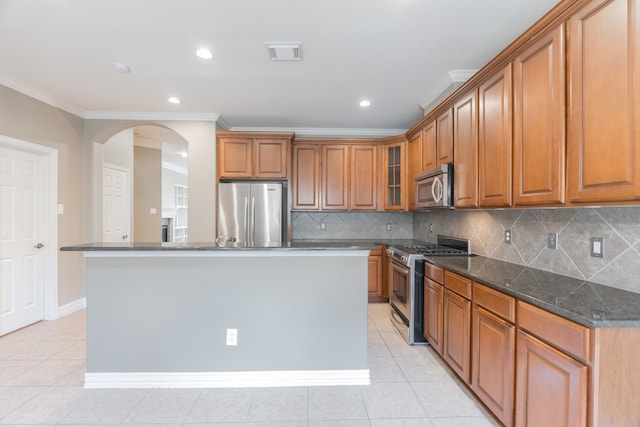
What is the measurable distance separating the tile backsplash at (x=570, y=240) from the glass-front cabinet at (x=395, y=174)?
1.35 meters

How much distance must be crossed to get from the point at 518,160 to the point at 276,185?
286 cm

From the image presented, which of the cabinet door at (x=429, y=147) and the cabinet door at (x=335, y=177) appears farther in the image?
the cabinet door at (x=335, y=177)

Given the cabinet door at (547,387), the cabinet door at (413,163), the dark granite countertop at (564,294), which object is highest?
the cabinet door at (413,163)

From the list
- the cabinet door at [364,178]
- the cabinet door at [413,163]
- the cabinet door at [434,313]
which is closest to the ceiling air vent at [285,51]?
the cabinet door at [413,163]

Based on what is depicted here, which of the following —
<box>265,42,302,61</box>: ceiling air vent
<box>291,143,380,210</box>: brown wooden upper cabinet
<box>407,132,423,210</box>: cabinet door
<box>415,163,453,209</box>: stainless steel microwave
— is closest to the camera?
<box>265,42,302,61</box>: ceiling air vent

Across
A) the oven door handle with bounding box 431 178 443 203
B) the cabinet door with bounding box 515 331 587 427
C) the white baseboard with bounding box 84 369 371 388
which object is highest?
the oven door handle with bounding box 431 178 443 203

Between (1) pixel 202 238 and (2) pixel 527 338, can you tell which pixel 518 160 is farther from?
(1) pixel 202 238

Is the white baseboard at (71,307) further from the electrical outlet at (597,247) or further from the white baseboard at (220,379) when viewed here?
the electrical outlet at (597,247)

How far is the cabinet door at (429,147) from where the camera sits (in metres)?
3.26

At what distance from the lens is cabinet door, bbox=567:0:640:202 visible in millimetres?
1281

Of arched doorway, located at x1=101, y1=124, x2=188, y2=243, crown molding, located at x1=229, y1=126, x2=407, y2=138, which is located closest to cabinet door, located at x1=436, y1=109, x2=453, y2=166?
crown molding, located at x1=229, y1=126, x2=407, y2=138

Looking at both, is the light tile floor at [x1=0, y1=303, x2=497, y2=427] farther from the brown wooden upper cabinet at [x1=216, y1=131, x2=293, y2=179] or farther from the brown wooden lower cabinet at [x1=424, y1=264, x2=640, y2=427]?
the brown wooden upper cabinet at [x1=216, y1=131, x2=293, y2=179]

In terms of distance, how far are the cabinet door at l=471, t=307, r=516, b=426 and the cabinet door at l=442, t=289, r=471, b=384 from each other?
70 mm

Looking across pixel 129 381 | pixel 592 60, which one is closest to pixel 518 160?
pixel 592 60
